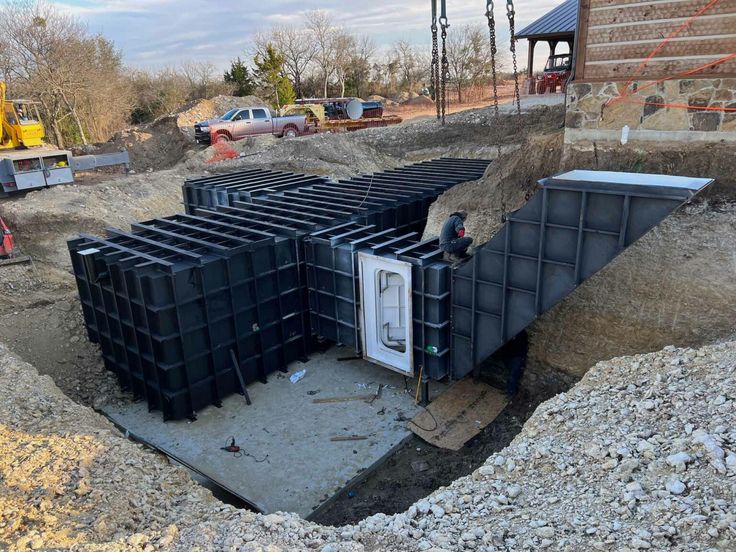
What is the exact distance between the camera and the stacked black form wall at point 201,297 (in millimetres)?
9344

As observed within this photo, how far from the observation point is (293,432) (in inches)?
367

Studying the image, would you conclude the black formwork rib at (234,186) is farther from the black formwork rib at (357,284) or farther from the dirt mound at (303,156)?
the dirt mound at (303,156)

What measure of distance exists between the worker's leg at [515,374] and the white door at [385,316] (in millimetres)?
1784

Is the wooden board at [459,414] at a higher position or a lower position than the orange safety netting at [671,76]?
lower

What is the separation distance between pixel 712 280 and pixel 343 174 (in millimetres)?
17600

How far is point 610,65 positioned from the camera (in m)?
10.3

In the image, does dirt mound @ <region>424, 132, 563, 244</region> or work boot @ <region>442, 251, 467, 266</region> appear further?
dirt mound @ <region>424, 132, 563, 244</region>

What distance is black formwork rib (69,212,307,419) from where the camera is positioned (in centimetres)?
930

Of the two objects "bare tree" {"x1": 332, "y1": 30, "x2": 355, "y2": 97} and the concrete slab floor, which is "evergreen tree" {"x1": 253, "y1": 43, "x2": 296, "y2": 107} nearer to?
"bare tree" {"x1": 332, "y1": 30, "x2": 355, "y2": 97}

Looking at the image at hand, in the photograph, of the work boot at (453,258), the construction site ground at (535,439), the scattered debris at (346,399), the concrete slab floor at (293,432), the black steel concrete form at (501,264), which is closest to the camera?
the construction site ground at (535,439)

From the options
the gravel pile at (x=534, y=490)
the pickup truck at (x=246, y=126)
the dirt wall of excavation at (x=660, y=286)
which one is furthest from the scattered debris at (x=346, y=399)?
the pickup truck at (x=246, y=126)

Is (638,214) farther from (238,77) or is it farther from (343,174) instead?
(238,77)

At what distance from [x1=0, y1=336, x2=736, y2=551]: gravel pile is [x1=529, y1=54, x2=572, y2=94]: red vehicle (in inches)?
736

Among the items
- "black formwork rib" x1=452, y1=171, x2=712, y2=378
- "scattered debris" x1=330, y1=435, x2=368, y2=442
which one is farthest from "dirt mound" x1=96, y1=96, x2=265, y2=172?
"black formwork rib" x1=452, y1=171, x2=712, y2=378
